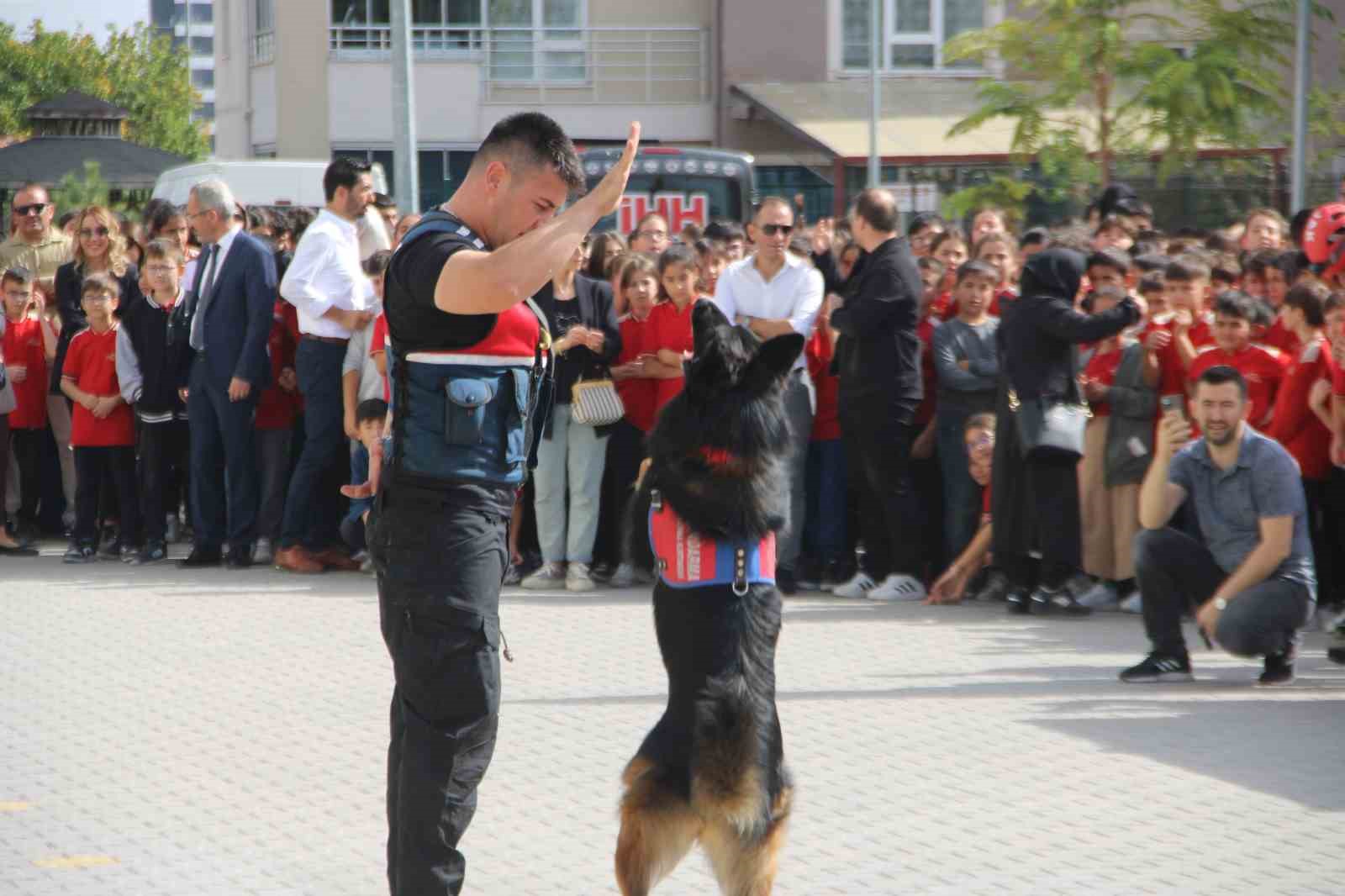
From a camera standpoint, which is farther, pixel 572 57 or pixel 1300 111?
pixel 572 57

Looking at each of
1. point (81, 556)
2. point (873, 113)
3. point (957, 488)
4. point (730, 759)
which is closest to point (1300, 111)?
point (957, 488)

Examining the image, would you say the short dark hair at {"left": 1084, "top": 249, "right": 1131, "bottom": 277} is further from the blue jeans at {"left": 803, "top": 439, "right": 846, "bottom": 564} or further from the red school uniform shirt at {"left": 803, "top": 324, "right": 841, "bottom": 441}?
the blue jeans at {"left": 803, "top": 439, "right": 846, "bottom": 564}

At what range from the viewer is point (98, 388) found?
42.2 ft

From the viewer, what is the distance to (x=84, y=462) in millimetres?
12922

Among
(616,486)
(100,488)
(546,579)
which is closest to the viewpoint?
(546,579)

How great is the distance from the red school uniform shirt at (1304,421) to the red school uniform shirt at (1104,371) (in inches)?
40.7

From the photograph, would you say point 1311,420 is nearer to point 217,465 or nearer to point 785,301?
point 785,301

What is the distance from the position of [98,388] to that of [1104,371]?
22.5 ft

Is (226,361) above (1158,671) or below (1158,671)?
above

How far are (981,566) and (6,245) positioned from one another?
8.41 metres

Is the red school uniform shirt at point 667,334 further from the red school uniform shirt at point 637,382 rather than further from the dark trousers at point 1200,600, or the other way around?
the dark trousers at point 1200,600

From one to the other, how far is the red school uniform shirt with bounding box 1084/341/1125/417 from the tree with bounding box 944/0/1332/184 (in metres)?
9.80

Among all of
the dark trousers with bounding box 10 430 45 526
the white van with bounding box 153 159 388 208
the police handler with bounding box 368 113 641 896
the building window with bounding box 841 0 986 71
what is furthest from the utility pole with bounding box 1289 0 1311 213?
the building window with bounding box 841 0 986 71

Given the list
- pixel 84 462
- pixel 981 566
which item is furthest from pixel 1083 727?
pixel 84 462
